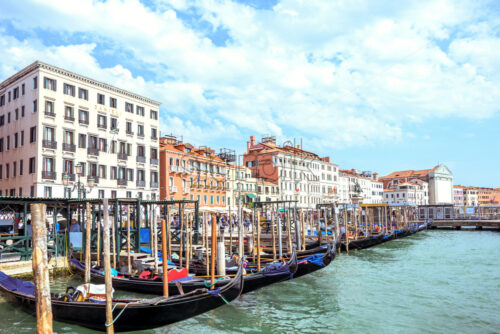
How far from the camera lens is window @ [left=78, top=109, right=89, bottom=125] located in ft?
101

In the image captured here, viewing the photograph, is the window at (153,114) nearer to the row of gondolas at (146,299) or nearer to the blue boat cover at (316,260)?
the row of gondolas at (146,299)

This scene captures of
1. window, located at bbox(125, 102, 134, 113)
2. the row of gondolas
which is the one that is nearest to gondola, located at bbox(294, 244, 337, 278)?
the row of gondolas

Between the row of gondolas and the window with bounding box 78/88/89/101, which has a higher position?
the window with bounding box 78/88/89/101

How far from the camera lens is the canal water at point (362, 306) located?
940 cm

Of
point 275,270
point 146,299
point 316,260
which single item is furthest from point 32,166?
point 146,299

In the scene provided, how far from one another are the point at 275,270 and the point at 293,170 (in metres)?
44.2

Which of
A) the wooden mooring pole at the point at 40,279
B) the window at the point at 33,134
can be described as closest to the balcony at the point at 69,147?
the window at the point at 33,134

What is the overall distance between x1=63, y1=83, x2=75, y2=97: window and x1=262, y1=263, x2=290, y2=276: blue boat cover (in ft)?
74.2

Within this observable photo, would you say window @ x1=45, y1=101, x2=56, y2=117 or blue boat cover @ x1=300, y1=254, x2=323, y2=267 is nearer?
blue boat cover @ x1=300, y1=254, x2=323, y2=267

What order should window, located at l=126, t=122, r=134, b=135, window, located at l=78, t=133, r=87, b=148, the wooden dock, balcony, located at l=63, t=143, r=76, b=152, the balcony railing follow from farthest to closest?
1. the wooden dock
2. window, located at l=126, t=122, r=134, b=135
3. the balcony railing
4. window, located at l=78, t=133, r=87, b=148
5. balcony, located at l=63, t=143, r=76, b=152

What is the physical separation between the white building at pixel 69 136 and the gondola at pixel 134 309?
1743cm

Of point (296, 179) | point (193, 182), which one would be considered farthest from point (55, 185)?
point (296, 179)

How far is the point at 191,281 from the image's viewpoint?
11.5m

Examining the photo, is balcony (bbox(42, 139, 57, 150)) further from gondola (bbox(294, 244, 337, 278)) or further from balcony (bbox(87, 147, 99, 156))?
gondola (bbox(294, 244, 337, 278))
